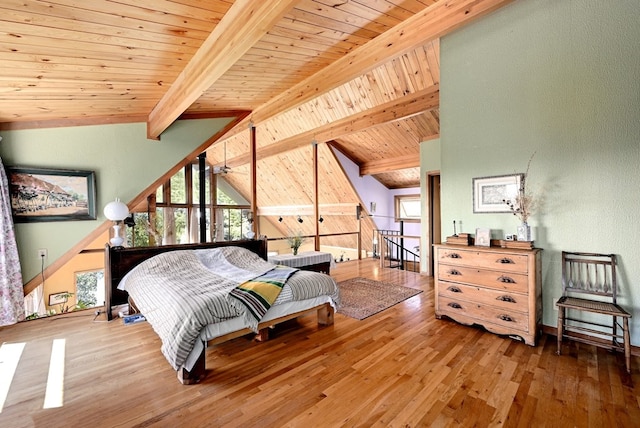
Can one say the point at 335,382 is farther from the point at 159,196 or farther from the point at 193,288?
the point at 159,196

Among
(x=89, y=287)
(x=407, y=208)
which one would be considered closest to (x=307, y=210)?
(x=407, y=208)

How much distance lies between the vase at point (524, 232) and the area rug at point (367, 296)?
176 cm

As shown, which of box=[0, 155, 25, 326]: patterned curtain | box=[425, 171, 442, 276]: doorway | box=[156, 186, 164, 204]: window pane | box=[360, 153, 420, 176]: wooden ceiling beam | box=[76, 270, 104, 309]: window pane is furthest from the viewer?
box=[156, 186, 164, 204]: window pane

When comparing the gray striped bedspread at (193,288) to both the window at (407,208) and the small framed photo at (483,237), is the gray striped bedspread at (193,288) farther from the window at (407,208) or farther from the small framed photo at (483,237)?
the window at (407,208)

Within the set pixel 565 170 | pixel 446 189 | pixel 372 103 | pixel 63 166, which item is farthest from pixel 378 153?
pixel 63 166

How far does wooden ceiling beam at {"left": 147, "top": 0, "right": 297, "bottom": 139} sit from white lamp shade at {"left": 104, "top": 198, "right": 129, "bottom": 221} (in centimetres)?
139

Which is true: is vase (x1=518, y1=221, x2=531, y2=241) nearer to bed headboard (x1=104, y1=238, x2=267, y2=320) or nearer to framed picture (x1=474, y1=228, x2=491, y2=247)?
framed picture (x1=474, y1=228, x2=491, y2=247)

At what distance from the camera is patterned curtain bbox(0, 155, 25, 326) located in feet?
10.2

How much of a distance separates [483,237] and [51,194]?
5050mm

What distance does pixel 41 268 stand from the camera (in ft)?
11.3

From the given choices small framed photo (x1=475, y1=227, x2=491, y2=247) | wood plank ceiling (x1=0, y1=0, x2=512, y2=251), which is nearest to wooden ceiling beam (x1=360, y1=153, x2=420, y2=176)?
wood plank ceiling (x1=0, y1=0, x2=512, y2=251)

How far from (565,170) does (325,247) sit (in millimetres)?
8850

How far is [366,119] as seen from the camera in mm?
5648

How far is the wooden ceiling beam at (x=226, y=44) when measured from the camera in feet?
6.62
